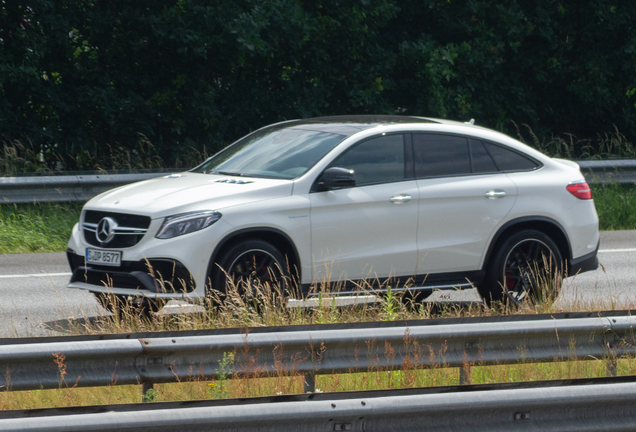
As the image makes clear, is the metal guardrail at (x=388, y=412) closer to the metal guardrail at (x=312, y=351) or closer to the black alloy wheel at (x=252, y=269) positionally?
the metal guardrail at (x=312, y=351)

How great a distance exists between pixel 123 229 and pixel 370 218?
2.02 metres

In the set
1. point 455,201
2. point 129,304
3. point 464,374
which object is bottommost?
point 464,374

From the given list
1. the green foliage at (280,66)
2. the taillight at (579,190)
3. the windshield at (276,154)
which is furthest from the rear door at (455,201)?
the green foliage at (280,66)

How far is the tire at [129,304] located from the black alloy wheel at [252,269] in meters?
0.51

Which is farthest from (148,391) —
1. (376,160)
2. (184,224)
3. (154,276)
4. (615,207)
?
(615,207)

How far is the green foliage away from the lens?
17.0 meters

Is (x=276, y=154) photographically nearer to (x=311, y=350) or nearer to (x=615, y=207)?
(x=311, y=350)

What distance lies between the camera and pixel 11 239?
459 inches

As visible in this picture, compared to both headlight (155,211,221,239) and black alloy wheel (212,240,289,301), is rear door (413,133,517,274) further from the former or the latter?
headlight (155,211,221,239)

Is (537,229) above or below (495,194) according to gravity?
below

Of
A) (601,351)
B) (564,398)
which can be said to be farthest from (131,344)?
(601,351)

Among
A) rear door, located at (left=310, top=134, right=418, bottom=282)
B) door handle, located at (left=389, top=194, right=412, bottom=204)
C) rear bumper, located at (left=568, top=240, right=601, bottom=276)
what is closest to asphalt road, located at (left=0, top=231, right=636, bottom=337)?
rear bumper, located at (left=568, top=240, right=601, bottom=276)

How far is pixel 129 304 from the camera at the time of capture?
699 centimetres

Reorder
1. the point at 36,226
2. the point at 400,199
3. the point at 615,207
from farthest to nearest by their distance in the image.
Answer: the point at 615,207, the point at 36,226, the point at 400,199
